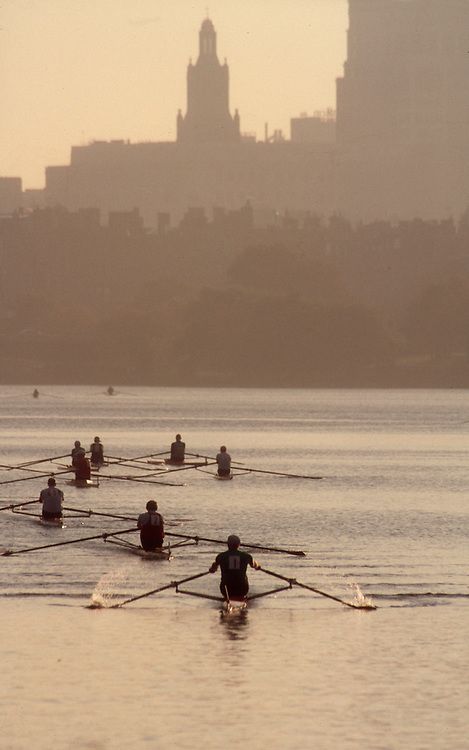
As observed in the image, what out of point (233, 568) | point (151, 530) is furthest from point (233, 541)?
point (151, 530)

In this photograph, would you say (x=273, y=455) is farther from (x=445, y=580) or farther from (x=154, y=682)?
(x=154, y=682)

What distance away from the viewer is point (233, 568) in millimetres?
40906

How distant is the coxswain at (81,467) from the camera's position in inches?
2847

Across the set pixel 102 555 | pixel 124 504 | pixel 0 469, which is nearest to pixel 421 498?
pixel 124 504

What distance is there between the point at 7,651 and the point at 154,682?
3.89 m

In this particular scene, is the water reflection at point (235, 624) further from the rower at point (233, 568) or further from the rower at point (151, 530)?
the rower at point (151, 530)

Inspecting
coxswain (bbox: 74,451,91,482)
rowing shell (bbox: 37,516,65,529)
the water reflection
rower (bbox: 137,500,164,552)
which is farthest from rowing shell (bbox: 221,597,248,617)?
coxswain (bbox: 74,451,91,482)

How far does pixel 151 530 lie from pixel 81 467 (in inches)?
951

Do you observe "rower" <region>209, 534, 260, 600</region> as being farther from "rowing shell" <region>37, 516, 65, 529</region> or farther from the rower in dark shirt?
the rower in dark shirt

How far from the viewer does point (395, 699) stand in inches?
1336

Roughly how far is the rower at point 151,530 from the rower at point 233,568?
270 inches

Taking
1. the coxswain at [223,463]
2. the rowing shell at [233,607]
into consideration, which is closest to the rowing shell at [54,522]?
the rowing shell at [233,607]

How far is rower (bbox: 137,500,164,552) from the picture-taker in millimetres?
48969

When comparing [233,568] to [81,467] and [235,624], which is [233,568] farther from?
[81,467]
